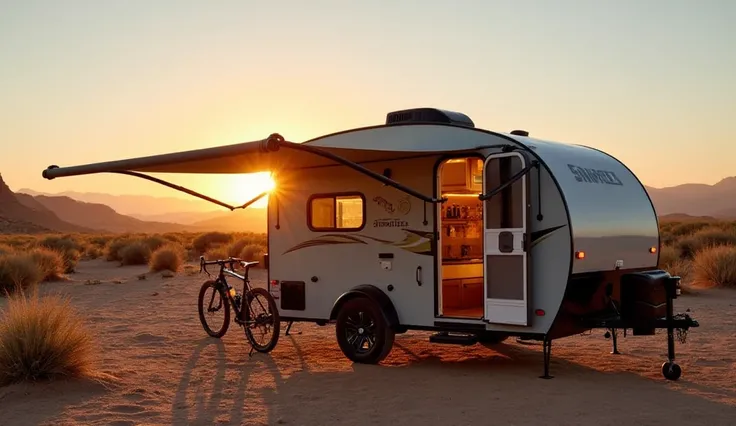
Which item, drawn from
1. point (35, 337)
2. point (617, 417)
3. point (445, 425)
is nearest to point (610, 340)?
point (617, 417)

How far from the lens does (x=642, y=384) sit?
28.0 ft

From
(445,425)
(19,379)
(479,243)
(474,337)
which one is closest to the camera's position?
(445,425)

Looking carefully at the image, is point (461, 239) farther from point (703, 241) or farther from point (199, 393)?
point (703, 241)

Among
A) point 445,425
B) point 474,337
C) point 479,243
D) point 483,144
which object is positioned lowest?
point 445,425

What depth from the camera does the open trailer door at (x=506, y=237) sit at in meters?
8.64

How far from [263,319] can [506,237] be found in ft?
11.5

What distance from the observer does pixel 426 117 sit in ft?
32.4

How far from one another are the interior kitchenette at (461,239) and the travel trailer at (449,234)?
22 millimetres

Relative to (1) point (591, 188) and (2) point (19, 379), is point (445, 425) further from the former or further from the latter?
(2) point (19, 379)

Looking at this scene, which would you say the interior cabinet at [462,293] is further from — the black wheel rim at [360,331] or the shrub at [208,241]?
the shrub at [208,241]

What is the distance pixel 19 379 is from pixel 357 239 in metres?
4.26

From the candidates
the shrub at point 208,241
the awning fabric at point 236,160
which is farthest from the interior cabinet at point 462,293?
the shrub at point 208,241

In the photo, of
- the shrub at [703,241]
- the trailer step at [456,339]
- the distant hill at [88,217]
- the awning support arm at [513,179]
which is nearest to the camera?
the awning support arm at [513,179]

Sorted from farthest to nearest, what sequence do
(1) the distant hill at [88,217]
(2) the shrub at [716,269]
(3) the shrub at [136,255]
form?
(1) the distant hill at [88,217], (3) the shrub at [136,255], (2) the shrub at [716,269]
